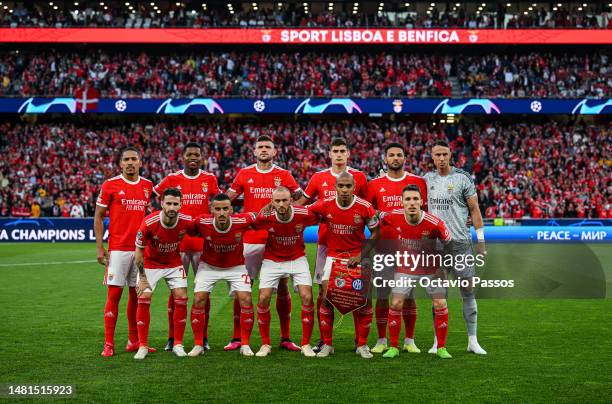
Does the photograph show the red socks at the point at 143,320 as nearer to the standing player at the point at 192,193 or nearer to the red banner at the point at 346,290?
the standing player at the point at 192,193

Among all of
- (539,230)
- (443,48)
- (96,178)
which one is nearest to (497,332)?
(539,230)

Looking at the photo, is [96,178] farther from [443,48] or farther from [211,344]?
[211,344]

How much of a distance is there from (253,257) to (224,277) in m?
0.71

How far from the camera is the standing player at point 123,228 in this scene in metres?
8.84

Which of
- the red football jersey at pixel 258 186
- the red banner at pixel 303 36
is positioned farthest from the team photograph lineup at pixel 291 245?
the red banner at pixel 303 36

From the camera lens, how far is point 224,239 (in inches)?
345

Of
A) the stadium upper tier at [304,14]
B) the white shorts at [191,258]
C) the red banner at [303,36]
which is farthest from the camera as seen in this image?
the stadium upper tier at [304,14]

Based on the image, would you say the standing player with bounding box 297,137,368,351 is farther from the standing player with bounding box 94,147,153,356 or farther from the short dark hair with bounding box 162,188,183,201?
the standing player with bounding box 94,147,153,356

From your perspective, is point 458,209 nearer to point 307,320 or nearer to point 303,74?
point 307,320

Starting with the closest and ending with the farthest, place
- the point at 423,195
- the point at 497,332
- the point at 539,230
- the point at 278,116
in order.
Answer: the point at 423,195 → the point at 497,332 → the point at 539,230 → the point at 278,116

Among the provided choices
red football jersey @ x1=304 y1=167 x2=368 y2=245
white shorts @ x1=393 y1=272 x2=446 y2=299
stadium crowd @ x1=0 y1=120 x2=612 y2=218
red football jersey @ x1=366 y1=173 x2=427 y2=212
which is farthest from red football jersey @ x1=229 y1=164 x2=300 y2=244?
stadium crowd @ x1=0 y1=120 x2=612 y2=218

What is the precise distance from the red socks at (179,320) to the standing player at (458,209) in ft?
9.63

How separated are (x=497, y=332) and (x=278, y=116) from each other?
31.9m

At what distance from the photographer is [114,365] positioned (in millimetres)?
7980
